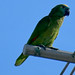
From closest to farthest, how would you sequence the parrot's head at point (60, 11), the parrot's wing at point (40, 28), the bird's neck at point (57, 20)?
the parrot's wing at point (40, 28)
the bird's neck at point (57, 20)
the parrot's head at point (60, 11)

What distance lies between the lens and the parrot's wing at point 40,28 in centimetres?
587

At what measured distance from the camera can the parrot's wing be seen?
19.2ft

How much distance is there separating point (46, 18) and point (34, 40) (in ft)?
3.40

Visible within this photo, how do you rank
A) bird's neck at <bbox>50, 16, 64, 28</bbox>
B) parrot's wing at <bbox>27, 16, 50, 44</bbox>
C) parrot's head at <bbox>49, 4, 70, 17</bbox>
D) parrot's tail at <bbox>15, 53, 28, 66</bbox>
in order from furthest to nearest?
1. parrot's head at <bbox>49, 4, 70, 17</bbox>
2. bird's neck at <bbox>50, 16, 64, 28</bbox>
3. parrot's wing at <bbox>27, 16, 50, 44</bbox>
4. parrot's tail at <bbox>15, 53, 28, 66</bbox>

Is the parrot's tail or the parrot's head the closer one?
the parrot's tail

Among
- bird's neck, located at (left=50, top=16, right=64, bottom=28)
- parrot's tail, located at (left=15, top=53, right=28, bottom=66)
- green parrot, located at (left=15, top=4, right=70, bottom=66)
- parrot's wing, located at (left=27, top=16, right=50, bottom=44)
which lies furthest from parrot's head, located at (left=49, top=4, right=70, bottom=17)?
parrot's tail, located at (left=15, top=53, right=28, bottom=66)

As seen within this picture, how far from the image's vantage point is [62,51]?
3236 millimetres

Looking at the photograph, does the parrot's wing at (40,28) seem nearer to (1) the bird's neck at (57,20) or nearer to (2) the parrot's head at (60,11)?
(1) the bird's neck at (57,20)

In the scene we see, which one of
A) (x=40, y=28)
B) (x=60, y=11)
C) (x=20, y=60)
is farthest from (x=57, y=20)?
(x=20, y=60)

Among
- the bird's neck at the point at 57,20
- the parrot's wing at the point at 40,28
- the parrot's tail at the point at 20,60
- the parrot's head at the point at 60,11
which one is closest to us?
the parrot's tail at the point at 20,60

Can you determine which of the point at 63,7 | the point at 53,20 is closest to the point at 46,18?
the point at 53,20

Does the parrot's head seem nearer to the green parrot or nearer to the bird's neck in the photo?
the green parrot

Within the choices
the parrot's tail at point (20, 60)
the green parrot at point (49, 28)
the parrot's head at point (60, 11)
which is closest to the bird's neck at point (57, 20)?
the green parrot at point (49, 28)

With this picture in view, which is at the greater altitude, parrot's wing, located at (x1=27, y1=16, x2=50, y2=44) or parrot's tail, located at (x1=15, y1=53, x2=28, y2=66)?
parrot's wing, located at (x1=27, y1=16, x2=50, y2=44)
